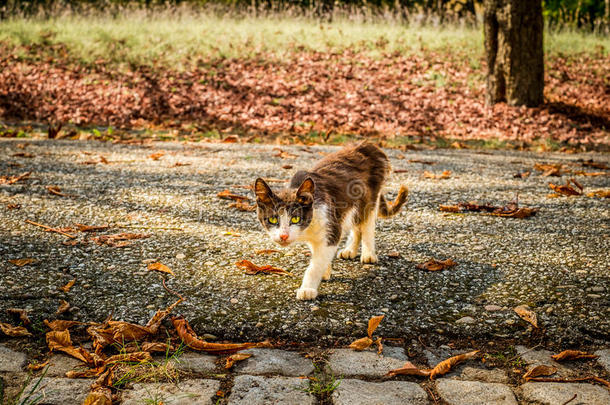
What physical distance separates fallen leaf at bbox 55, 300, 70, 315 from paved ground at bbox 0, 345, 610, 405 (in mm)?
369

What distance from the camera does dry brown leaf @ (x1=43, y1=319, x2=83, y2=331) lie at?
2.60 meters

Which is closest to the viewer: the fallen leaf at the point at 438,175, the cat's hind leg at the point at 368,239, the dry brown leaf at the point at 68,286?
the dry brown leaf at the point at 68,286

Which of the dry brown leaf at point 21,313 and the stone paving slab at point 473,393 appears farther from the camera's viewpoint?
the dry brown leaf at point 21,313

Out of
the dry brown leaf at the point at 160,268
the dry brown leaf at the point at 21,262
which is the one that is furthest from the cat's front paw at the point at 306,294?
the dry brown leaf at the point at 21,262

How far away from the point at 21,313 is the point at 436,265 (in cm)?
252

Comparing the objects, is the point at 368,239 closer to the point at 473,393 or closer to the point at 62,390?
the point at 473,393

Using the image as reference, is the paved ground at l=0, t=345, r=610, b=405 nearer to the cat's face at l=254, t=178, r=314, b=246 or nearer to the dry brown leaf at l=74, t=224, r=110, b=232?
the cat's face at l=254, t=178, r=314, b=246

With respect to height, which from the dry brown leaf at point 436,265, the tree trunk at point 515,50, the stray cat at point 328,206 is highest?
the tree trunk at point 515,50

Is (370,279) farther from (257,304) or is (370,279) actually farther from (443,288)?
(257,304)

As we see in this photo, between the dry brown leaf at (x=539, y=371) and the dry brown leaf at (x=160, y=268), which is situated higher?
the dry brown leaf at (x=160, y=268)

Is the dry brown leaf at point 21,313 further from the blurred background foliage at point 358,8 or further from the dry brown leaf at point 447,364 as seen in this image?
the blurred background foliage at point 358,8

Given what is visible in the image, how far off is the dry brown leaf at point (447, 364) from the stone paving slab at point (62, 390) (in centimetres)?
150

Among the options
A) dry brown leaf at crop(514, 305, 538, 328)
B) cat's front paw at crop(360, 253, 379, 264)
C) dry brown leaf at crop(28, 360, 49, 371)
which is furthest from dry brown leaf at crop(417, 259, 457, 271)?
dry brown leaf at crop(28, 360, 49, 371)

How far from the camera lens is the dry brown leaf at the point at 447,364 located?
233 centimetres
